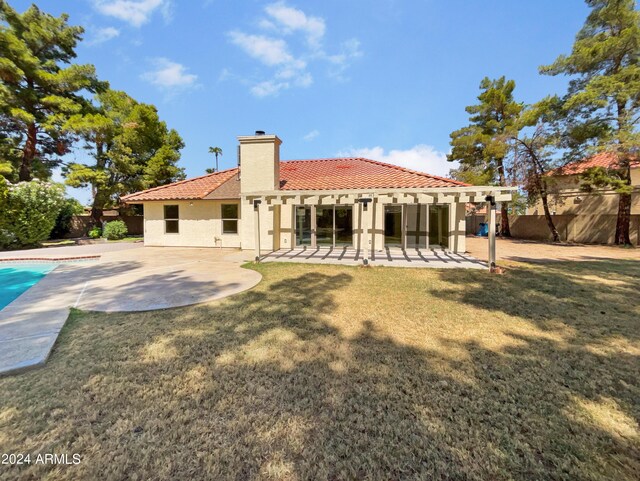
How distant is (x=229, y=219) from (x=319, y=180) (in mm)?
5971

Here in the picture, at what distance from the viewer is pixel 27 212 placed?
49.2ft

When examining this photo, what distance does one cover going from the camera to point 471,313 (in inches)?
211

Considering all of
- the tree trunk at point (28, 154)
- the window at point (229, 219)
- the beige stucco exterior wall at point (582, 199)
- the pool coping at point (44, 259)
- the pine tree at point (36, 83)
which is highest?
the pine tree at point (36, 83)

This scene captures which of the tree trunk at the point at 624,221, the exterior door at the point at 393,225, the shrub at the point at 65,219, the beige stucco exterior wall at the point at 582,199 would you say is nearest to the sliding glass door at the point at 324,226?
the exterior door at the point at 393,225

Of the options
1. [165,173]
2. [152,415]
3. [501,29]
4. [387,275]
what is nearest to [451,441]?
[152,415]

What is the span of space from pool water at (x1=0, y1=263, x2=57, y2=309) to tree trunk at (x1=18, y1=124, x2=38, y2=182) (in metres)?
15.8

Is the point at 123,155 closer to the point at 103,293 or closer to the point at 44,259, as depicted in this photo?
the point at 44,259

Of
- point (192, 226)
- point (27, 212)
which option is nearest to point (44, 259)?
point (27, 212)

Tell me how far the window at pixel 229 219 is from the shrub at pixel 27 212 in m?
10.4

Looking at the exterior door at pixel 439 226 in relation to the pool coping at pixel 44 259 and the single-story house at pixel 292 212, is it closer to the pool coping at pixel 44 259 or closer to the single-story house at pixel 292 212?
the single-story house at pixel 292 212

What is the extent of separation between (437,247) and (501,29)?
9898 millimetres

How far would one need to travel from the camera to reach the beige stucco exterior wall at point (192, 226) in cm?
1628

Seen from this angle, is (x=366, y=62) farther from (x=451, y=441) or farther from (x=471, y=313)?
(x=451, y=441)

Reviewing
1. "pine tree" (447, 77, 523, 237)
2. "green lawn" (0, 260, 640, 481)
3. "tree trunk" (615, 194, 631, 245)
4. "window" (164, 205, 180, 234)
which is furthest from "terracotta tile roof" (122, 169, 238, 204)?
"tree trunk" (615, 194, 631, 245)
